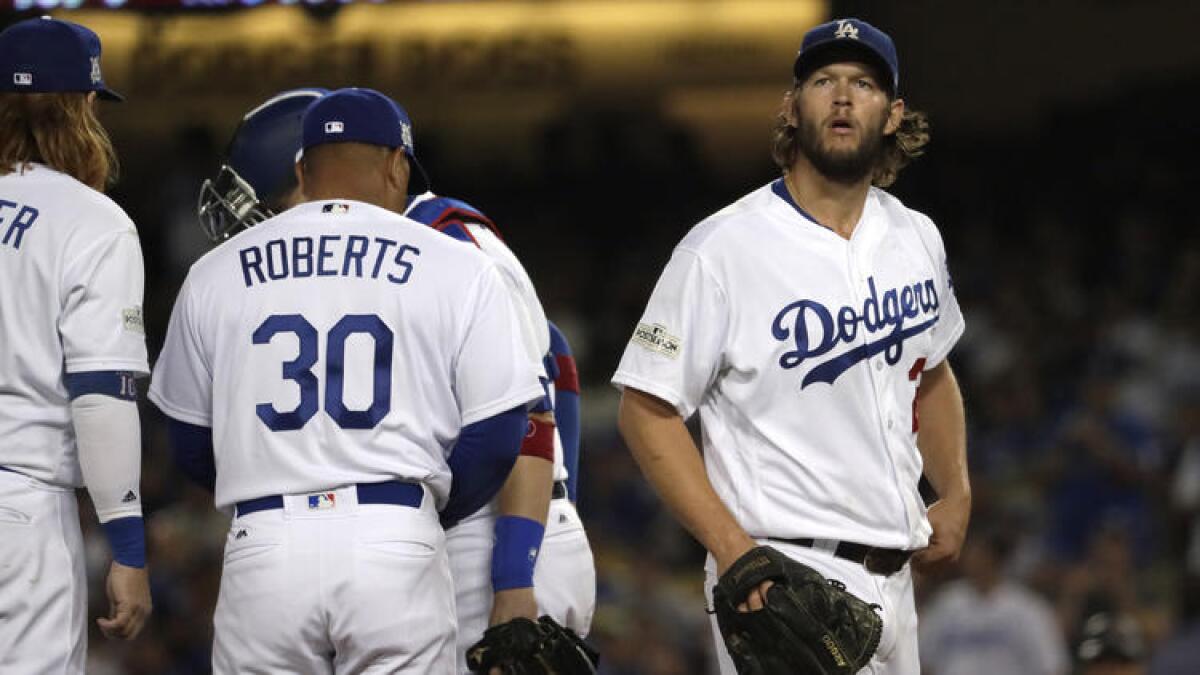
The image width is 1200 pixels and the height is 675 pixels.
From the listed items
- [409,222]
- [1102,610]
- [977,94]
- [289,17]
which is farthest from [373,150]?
[977,94]

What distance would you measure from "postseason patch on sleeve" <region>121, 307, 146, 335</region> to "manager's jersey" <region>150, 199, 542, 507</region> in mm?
71

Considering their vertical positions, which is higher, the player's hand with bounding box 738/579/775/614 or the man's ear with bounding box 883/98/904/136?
the man's ear with bounding box 883/98/904/136

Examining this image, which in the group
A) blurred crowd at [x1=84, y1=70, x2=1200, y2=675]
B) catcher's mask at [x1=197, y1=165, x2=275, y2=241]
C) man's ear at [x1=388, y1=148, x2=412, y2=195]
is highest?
man's ear at [x1=388, y1=148, x2=412, y2=195]

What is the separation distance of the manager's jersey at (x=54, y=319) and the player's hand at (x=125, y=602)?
0.74ft

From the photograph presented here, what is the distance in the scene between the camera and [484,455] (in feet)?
11.9

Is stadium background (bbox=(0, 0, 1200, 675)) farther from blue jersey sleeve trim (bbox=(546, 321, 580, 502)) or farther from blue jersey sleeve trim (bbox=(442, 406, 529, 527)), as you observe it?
blue jersey sleeve trim (bbox=(442, 406, 529, 527))

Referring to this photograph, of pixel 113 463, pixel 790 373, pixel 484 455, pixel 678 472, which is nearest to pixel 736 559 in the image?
pixel 678 472

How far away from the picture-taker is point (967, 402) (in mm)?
10797

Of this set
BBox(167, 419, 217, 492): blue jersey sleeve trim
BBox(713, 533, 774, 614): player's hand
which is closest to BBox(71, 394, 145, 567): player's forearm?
BBox(167, 419, 217, 492): blue jersey sleeve trim

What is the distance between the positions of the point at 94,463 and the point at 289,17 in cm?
759

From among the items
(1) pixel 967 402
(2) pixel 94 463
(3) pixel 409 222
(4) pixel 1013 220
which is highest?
(3) pixel 409 222

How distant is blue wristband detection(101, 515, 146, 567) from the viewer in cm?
360

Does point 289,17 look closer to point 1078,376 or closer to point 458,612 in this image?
point 1078,376

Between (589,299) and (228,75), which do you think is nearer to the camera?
(228,75)
